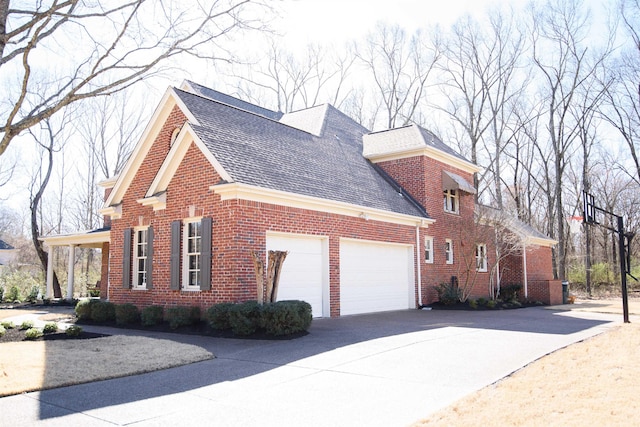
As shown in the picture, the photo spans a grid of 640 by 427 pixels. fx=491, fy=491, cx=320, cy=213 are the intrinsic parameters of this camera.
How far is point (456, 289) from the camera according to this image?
66.2 feet

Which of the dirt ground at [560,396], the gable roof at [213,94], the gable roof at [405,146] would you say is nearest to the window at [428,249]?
the gable roof at [405,146]

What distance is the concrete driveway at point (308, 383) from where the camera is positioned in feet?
18.0

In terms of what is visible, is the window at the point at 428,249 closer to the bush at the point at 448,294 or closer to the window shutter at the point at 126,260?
the bush at the point at 448,294

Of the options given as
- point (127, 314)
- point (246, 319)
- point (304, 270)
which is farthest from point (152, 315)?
point (304, 270)

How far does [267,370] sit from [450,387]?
289cm

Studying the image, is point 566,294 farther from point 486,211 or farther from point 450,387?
point 450,387

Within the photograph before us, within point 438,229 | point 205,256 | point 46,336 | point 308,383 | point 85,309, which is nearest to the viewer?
point 308,383

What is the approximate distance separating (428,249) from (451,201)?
3426 mm

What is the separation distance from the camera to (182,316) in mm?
12508

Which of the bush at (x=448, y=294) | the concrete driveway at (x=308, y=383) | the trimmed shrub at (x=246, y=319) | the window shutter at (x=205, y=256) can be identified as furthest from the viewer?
the bush at (x=448, y=294)

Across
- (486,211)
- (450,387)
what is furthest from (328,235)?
(486,211)

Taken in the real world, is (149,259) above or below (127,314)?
above

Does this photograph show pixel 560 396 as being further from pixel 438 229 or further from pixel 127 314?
pixel 438 229

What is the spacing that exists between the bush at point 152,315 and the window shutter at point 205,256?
171cm
